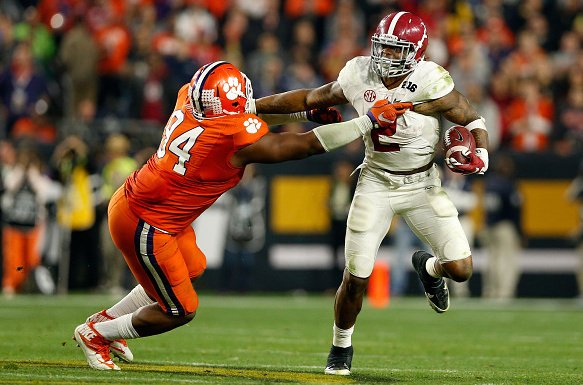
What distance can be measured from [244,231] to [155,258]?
25.3 feet

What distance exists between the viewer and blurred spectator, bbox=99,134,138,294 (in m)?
13.7

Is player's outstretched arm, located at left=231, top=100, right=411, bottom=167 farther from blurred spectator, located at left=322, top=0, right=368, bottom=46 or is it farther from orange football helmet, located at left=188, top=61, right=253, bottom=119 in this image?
blurred spectator, located at left=322, top=0, right=368, bottom=46

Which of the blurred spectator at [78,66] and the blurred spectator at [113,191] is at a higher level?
the blurred spectator at [78,66]

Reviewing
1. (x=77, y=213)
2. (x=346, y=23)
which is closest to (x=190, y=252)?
(x=77, y=213)

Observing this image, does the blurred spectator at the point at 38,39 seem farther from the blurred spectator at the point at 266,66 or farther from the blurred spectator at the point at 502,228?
the blurred spectator at the point at 502,228

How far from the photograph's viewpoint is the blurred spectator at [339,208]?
14148mm

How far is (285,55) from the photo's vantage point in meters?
15.4

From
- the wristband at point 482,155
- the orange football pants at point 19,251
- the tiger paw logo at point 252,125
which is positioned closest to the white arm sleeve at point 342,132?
the tiger paw logo at point 252,125

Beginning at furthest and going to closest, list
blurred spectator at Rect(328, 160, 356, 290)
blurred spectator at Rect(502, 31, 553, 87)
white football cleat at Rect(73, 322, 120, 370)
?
blurred spectator at Rect(502, 31, 553, 87) < blurred spectator at Rect(328, 160, 356, 290) < white football cleat at Rect(73, 322, 120, 370)

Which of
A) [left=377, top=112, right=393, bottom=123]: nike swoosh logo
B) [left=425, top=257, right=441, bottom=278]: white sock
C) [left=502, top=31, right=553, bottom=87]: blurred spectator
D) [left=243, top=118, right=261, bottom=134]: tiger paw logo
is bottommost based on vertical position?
[left=425, top=257, right=441, bottom=278]: white sock

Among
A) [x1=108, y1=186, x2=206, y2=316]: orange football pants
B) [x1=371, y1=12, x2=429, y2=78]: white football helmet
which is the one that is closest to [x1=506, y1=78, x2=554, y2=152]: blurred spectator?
[x1=371, y1=12, x2=429, y2=78]: white football helmet

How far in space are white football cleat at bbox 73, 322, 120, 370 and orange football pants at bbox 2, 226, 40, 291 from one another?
6.78m

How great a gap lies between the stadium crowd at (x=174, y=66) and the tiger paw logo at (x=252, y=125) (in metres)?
7.23

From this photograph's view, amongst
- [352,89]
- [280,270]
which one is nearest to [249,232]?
[280,270]
